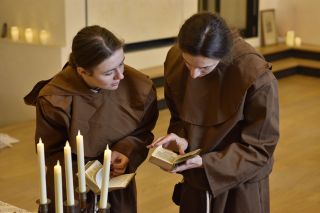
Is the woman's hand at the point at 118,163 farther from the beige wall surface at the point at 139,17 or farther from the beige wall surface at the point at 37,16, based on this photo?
the beige wall surface at the point at 139,17

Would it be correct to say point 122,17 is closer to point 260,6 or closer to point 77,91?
point 260,6

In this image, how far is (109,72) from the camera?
198 centimetres

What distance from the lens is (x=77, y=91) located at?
2.07 meters

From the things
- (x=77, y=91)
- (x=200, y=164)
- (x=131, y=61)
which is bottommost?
(x=131, y=61)

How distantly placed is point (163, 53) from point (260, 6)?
205cm

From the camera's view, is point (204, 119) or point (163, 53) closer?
point (204, 119)

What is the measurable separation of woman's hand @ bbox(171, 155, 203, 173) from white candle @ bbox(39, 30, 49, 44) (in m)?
3.85

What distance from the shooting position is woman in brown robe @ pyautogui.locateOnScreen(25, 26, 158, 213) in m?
1.99

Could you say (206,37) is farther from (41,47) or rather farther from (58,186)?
(41,47)

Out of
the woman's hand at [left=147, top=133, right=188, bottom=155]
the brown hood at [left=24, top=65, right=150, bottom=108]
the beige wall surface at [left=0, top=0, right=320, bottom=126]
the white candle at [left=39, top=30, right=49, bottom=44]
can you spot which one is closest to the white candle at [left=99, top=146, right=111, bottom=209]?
the woman's hand at [left=147, top=133, right=188, bottom=155]

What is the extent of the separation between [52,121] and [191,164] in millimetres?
503

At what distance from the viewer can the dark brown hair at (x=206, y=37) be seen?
186 centimetres

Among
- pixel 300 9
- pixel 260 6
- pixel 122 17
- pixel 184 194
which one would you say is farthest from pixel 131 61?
pixel 184 194

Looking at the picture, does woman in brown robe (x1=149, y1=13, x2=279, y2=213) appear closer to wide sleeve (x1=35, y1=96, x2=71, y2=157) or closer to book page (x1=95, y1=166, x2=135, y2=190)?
book page (x1=95, y1=166, x2=135, y2=190)
